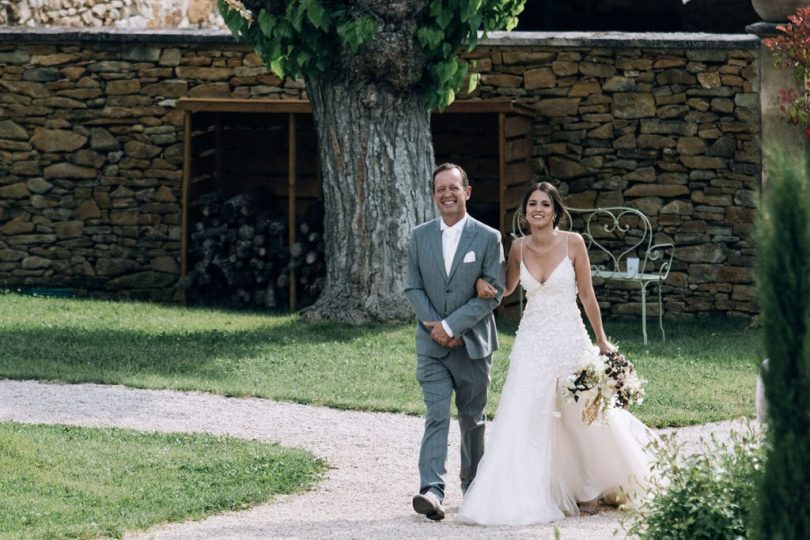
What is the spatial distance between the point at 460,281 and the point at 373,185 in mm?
5305

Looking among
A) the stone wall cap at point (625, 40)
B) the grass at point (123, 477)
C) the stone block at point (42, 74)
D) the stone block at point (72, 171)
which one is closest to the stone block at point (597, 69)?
the stone wall cap at point (625, 40)

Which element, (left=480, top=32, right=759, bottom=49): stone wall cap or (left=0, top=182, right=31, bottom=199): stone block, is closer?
(left=480, top=32, right=759, bottom=49): stone wall cap

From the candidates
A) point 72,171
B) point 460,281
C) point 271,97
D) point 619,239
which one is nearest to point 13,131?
point 72,171

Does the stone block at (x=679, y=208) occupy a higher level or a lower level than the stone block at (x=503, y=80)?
lower

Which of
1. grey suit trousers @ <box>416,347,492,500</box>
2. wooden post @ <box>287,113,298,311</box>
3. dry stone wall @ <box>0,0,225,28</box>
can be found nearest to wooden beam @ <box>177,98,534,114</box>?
wooden post @ <box>287,113,298,311</box>

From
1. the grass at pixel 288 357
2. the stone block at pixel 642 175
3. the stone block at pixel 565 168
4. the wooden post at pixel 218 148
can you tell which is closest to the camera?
the grass at pixel 288 357

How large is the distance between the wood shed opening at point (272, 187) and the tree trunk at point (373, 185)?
1260mm

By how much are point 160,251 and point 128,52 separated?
195 cm

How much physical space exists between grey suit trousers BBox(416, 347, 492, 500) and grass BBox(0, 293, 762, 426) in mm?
2155

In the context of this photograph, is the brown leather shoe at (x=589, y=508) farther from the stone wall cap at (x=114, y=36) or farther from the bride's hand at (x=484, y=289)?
the stone wall cap at (x=114, y=36)

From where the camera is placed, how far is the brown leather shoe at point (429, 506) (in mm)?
6844

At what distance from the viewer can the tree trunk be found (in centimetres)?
1244

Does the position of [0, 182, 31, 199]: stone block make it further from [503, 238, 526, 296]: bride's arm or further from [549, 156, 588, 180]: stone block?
[503, 238, 526, 296]: bride's arm

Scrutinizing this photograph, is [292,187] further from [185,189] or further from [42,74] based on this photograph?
[42,74]
